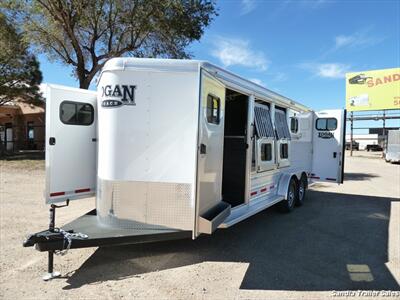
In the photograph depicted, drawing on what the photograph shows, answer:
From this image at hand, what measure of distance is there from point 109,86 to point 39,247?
6.91 feet

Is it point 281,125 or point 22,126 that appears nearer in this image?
point 281,125

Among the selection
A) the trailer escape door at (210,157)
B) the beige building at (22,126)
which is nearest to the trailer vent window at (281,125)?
the trailer escape door at (210,157)

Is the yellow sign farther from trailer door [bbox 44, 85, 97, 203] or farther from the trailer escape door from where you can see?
trailer door [bbox 44, 85, 97, 203]

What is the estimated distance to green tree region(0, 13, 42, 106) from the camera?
62.4 feet

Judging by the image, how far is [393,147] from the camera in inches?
1017

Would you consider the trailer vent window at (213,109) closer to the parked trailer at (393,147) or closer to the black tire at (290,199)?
the black tire at (290,199)

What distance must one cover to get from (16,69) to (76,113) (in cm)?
1891

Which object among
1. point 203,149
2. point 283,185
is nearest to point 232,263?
point 203,149

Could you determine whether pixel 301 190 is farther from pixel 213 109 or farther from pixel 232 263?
pixel 213 109

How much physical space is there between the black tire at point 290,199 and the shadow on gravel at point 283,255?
43 centimetres

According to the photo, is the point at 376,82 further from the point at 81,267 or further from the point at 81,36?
the point at 81,267

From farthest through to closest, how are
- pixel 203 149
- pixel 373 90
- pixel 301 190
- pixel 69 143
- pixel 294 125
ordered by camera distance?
pixel 373 90
pixel 301 190
pixel 294 125
pixel 69 143
pixel 203 149

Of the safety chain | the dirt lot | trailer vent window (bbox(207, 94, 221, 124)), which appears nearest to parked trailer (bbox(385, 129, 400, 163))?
the dirt lot

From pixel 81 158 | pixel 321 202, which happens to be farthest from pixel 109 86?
pixel 321 202
